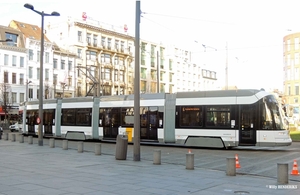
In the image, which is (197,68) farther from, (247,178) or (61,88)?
(247,178)

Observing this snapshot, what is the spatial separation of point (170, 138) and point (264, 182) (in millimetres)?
12739

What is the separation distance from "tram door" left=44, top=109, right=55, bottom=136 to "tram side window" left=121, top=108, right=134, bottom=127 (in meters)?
8.19

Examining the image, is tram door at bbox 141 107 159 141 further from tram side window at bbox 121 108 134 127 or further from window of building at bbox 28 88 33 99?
window of building at bbox 28 88 33 99

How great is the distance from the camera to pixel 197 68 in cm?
10556

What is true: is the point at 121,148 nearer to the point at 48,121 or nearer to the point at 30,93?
the point at 48,121

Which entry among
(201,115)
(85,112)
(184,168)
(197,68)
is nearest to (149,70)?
(197,68)

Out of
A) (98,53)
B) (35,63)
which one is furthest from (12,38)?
(98,53)

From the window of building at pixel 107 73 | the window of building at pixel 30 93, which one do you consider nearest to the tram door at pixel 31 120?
the window of building at pixel 30 93

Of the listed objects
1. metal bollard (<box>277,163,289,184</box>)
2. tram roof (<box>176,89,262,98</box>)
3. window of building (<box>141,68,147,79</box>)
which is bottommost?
metal bollard (<box>277,163,289,184</box>)

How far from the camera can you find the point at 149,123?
2367 centimetres

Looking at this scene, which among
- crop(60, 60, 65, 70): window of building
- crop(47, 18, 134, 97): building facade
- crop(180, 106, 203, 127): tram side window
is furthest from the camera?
crop(47, 18, 134, 97): building facade

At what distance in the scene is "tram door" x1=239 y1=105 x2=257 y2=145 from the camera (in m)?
19.9

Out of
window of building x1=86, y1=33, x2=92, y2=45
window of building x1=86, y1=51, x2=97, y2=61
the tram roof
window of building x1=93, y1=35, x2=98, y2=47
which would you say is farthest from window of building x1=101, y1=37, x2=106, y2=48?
the tram roof

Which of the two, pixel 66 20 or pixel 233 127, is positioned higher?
pixel 66 20
